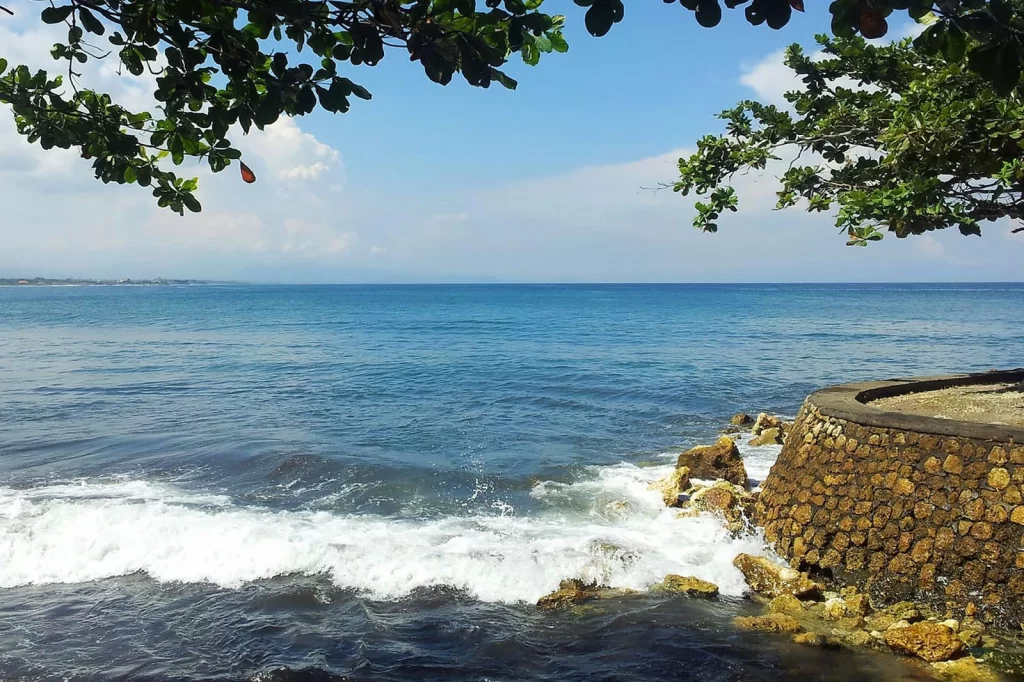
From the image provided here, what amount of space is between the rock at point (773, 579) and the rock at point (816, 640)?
1.02m

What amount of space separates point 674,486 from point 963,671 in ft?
19.8

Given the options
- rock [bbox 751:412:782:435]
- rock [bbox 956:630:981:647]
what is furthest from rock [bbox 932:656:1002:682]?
rock [bbox 751:412:782:435]

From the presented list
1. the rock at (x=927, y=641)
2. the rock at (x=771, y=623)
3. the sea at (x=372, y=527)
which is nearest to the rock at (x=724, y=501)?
the sea at (x=372, y=527)

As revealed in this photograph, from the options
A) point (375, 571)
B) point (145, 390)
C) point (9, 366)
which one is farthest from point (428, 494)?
point (9, 366)

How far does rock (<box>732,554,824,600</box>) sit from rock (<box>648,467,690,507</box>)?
2.82 m

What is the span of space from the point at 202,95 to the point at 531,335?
4571 centimetres

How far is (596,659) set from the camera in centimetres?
755

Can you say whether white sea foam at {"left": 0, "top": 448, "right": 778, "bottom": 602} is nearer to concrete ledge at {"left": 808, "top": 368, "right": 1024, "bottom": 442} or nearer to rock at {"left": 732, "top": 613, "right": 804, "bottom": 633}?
rock at {"left": 732, "top": 613, "right": 804, "bottom": 633}

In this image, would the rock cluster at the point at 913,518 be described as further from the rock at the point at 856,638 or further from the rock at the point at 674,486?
the rock at the point at 674,486

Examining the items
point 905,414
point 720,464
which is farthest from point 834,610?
point 720,464

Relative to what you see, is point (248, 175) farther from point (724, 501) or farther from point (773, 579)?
point (724, 501)

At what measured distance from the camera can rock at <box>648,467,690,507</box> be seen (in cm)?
1249

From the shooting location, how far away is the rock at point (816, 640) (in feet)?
25.0

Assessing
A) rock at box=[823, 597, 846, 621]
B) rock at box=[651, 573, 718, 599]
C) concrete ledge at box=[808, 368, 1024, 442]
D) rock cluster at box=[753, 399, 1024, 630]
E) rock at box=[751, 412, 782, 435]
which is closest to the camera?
rock cluster at box=[753, 399, 1024, 630]
